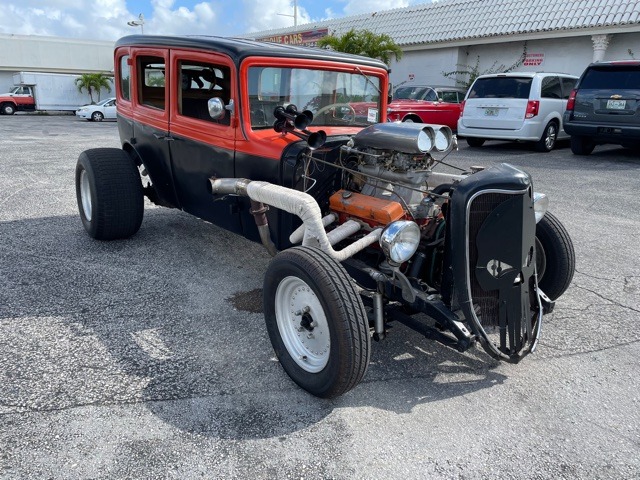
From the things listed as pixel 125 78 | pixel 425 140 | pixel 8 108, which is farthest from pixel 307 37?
pixel 425 140

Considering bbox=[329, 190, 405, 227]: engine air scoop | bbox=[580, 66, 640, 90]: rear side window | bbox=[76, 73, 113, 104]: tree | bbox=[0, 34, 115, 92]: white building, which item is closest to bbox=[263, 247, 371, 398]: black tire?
bbox=[329, 190, 405, 227]: engine air scoop

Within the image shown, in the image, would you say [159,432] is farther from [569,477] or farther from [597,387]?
[597,387]

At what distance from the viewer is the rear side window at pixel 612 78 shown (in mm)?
10047

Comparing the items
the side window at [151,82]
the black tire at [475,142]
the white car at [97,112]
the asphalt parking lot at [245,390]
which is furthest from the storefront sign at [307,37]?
the asphalt parking lot at [245,390]

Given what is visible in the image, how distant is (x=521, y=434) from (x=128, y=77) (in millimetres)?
4439

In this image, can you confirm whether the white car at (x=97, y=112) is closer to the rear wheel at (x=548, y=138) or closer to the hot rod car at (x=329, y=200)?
the rear wheel at (x=548, y=138)

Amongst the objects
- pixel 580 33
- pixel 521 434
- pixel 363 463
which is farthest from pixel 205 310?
pixel 580 33

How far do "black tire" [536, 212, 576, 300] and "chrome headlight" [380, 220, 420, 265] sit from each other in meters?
1.25

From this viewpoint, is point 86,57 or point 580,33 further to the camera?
point 86,57

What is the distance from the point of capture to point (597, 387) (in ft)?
10.00

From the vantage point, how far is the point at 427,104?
13688 millimetres

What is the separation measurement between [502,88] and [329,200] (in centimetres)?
916

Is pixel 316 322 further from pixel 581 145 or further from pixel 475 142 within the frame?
pixel 475 142

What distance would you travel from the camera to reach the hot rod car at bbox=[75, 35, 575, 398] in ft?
9.19
